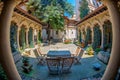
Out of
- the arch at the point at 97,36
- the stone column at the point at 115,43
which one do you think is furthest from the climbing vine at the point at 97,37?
the stone column at the point at 115,43

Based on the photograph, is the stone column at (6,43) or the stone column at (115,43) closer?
the stone column at (115,43)

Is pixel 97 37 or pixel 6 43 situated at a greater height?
pixel 6 43

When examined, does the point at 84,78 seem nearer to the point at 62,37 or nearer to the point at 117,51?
the point at 117,51

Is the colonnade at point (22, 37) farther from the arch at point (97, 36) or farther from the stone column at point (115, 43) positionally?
the stone column at point (115, 43)

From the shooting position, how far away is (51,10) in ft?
105

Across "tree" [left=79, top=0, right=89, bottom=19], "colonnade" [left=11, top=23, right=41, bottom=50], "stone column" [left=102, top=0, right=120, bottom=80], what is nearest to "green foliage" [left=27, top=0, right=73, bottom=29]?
"colonnade" [left=11, top=23, right=41, bottom=50]

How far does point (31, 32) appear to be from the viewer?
1107 inches

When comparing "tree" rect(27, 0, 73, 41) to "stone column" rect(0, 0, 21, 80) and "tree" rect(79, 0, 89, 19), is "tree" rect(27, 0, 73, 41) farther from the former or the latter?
"stone column" rect(0, 0, 21, 80)

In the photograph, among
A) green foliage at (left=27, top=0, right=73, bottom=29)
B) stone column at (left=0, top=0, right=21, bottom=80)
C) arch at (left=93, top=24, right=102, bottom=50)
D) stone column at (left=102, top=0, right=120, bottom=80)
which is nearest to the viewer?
stone column at (left=102, top=0, right=120, bottom=80)

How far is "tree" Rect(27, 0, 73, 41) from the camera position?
104 feet

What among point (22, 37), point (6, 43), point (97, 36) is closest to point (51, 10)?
point (22, 37)

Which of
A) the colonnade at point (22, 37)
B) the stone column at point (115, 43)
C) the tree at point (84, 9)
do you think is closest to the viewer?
the stone column at point (115, 43)

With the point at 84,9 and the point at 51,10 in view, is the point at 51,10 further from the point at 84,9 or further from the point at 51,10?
the point at 84,9

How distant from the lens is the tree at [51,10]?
31725 mm
